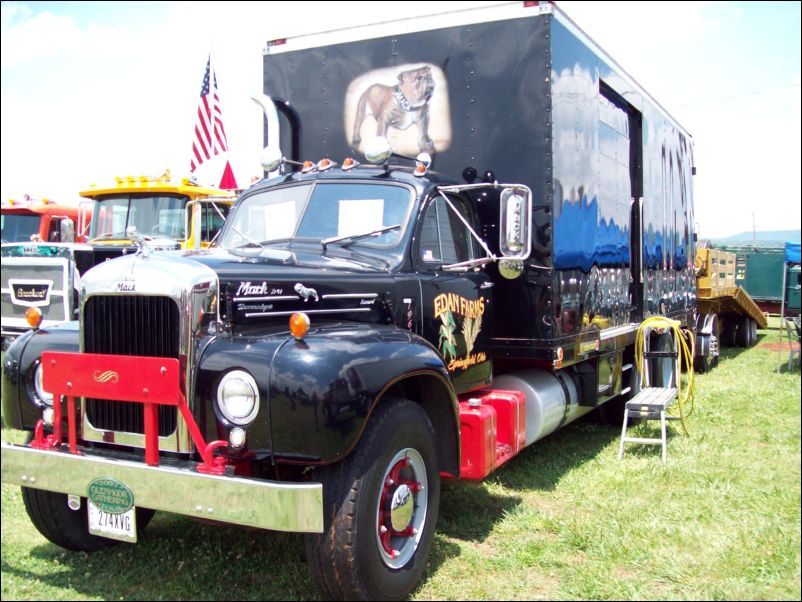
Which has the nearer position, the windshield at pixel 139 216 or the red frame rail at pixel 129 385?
the red frame rail at pixel 129 385

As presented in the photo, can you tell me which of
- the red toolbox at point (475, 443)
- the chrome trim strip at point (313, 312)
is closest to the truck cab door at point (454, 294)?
the red toolbox at point (475, 443)

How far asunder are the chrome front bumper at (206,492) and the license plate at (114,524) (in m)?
0.11

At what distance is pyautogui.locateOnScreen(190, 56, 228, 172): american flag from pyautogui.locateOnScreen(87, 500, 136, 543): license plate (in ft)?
34.6

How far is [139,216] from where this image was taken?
36.0 feet

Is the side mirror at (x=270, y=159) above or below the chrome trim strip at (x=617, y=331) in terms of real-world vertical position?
above

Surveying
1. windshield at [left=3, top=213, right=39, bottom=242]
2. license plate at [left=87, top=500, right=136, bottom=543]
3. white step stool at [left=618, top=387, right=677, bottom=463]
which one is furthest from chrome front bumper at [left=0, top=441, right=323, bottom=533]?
windshield at [left=3, top=213, right=39, bottom=242]

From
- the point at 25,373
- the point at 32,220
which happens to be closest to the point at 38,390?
the point at 25,373

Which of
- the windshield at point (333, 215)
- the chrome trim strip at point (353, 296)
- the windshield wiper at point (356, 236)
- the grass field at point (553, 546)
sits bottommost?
the grass field at point (553, 546)

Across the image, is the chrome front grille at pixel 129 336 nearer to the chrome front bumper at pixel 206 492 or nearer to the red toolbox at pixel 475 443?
the chrome front bumper at pixel 206 492

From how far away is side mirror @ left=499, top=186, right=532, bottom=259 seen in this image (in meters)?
5.07

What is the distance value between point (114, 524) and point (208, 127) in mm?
10923

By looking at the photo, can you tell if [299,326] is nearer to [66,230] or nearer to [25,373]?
[25,373]

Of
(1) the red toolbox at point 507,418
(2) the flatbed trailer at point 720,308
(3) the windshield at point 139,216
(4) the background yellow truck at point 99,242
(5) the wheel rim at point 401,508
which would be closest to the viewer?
(5) the wheel rim at point 401,508

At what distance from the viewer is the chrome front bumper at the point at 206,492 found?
3420 millimetres
